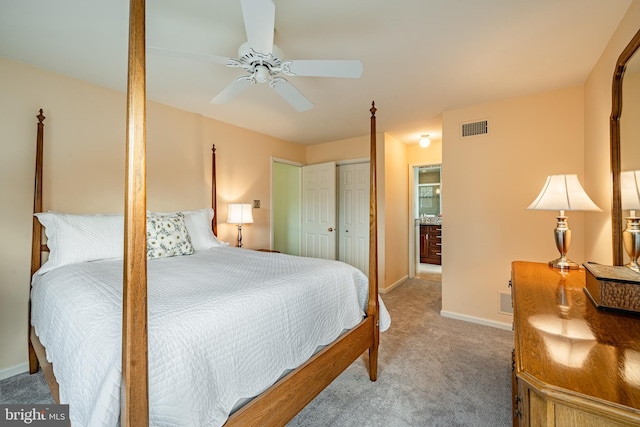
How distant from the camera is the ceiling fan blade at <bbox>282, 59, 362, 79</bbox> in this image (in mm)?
1524

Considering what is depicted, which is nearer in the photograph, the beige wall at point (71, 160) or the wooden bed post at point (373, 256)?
the wooden bed post at point (373, 256)

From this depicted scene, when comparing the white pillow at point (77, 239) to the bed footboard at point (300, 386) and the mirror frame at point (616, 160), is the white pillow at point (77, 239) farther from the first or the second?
the mirror frame at point (616, 160)

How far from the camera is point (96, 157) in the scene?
245 centimetres

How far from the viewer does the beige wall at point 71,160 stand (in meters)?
2.04

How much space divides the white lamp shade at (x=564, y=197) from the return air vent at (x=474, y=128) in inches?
51.2

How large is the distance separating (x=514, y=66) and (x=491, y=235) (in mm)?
1617

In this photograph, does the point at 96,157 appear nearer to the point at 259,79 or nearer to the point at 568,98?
the point at 259,79

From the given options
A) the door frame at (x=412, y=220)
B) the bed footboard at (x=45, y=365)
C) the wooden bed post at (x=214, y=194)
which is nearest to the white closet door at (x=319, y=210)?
the door frame at (x=412, y=220)

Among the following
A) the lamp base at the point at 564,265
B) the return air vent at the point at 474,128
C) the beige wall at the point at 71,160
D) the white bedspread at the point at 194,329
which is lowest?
the white bedspread at the point at 194,329

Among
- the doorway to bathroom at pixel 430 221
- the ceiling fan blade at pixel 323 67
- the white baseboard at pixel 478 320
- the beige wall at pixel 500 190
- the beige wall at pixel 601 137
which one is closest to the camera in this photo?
the ceiling fan blade at pixel 323 67

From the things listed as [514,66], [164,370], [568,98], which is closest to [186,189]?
[164,370]

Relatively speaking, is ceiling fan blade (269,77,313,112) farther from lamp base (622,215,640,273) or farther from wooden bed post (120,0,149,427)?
lamp base (622,215,640,273)

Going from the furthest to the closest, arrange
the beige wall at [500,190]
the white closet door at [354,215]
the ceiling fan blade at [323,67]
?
the white closet door at [354,215]
the beige wall at [500,190]
the ceiling fan blade at [323,67]

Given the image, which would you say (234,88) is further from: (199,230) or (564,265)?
(564,265)
